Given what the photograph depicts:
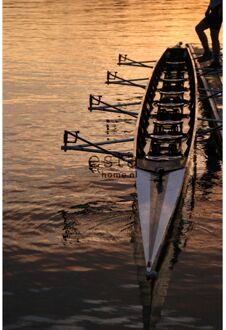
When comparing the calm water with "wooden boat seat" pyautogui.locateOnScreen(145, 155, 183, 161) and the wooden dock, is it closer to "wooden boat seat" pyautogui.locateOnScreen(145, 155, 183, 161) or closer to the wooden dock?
"wooden boat seat" pyautogui.locateOnScreen(145, 155, 183, 161)

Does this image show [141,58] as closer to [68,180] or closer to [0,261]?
[68,180]

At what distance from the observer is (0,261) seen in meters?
11.6

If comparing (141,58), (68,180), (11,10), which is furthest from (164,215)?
(11,10)

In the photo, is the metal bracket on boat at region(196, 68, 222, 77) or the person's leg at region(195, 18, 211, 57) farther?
the person's leg at region(195, 18, 211, 57)

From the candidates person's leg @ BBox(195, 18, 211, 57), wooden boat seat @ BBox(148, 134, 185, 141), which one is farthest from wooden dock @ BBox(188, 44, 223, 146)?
wooden boat seat @ BBox(148, 134, 185, 141)

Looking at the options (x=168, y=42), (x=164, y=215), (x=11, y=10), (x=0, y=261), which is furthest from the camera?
(x=11, y=10)

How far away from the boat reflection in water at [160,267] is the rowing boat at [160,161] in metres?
0.28

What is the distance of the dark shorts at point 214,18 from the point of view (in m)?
24.1

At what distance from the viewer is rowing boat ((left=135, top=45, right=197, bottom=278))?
33.9 feet

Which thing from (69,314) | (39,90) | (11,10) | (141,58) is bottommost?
(69,314)

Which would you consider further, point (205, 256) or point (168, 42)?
point (168, 42)

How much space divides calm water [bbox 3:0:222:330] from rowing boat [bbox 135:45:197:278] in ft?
3.28

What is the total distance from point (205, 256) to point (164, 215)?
5.47ft

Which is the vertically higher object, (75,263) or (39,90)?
(39,90)
